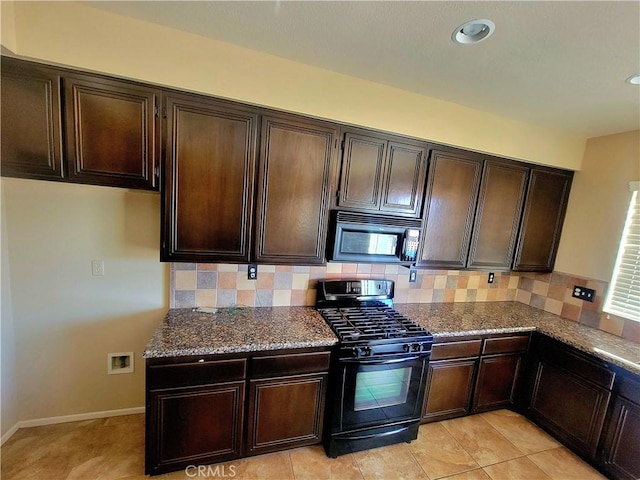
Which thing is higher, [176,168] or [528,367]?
[176,168]

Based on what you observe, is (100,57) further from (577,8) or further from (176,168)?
(577,8)

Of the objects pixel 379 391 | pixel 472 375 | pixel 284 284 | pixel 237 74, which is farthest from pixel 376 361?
pixel 237 74

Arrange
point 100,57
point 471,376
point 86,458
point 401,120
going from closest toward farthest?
point 100,57, point 86,458, point 401,120, point 471,376

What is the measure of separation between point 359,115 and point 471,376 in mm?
2294

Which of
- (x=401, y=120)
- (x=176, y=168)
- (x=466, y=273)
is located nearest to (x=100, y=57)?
(x=176, y=168)

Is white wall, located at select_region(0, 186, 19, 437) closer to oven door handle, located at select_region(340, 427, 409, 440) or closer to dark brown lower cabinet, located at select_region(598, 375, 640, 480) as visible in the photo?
oven door handle, located at select_region(340, 427, 409, 440)

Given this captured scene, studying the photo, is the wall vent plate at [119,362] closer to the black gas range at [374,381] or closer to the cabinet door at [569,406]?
the black gas range at [374,381]

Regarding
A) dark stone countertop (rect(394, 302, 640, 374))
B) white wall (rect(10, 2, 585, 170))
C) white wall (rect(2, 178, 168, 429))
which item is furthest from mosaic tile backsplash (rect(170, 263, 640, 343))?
white wall (rect(10, 2, 585, 170))

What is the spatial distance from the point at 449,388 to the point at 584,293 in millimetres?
1615

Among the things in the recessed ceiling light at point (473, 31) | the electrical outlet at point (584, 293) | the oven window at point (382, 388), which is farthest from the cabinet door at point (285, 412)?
the electrical outlet at point (584, 293)

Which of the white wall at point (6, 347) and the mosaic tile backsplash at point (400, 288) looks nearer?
the white wall at point (6, 347)

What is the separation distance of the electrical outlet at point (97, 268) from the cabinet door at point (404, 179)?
2095mm

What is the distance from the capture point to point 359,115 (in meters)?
1.90

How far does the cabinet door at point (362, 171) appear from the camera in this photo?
196 cm
